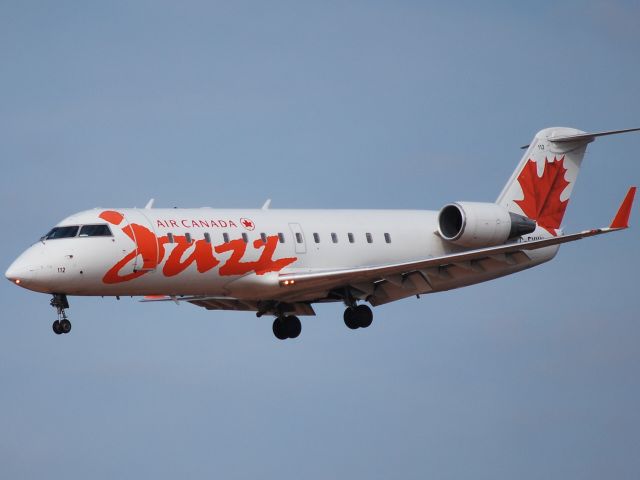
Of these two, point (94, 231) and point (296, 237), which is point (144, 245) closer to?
point (94, 231)

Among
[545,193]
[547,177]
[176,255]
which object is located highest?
[547,177]

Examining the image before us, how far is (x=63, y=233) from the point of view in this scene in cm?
3803

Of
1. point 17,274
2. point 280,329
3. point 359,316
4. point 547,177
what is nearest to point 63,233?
point 17,274

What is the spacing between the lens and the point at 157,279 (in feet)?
126

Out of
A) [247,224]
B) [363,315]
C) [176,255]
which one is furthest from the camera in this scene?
[363,315]

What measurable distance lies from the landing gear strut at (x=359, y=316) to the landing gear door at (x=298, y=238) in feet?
7.93

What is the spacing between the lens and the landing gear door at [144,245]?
125 ft

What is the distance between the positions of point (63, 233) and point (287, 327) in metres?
8.46

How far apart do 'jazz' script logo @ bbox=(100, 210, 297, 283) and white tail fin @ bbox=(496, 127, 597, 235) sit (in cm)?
984

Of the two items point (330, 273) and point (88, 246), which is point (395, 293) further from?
point (88, 246)

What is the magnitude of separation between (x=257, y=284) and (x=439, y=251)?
661 centimetres

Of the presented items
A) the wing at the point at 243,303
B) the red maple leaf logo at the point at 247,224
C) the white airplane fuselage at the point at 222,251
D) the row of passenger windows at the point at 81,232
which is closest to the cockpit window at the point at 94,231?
the row of passenger windows at the point at 81,232

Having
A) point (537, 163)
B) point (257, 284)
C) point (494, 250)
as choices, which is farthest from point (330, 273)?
point (537, 163)

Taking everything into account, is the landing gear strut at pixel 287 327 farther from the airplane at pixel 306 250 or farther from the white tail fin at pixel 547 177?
the white tail fin at pixel 547 177
